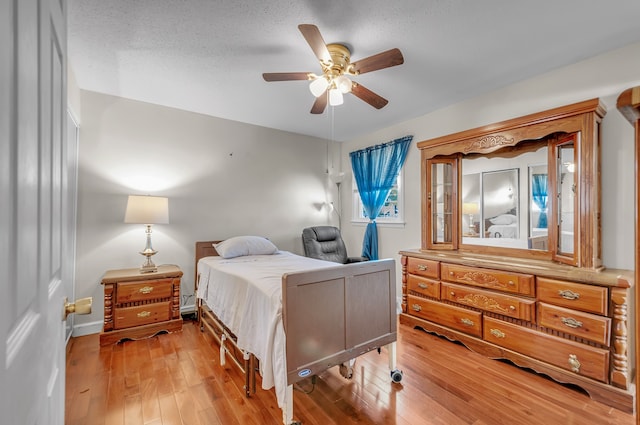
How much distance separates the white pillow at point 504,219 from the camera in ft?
8.95

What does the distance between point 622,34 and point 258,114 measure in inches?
128

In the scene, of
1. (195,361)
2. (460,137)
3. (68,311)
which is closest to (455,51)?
(460,137)

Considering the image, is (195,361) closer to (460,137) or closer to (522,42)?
(460,137)

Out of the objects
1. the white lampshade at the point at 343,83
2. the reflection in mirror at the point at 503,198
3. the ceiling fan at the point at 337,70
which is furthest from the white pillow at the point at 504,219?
the white lampshade at the point at 343,83

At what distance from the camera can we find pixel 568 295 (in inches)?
79.9

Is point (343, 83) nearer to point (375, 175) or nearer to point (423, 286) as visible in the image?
point (423, 286)

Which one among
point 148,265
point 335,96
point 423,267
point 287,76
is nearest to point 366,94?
point 335,96

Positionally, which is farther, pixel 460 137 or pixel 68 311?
pixel 460 137

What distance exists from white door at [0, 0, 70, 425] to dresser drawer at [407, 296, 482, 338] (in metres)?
2.78

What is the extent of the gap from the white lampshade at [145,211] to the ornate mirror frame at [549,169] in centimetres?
284

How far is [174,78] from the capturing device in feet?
8.63

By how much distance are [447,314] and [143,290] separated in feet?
9.82

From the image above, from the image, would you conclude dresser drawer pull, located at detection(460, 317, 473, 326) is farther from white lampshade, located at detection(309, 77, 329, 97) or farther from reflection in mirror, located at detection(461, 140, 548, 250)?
white lampshade, located at detection(309, 77, 329, 97)

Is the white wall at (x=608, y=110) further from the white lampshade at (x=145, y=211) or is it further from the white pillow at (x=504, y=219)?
the white lampshade at (x=145, y=211)
